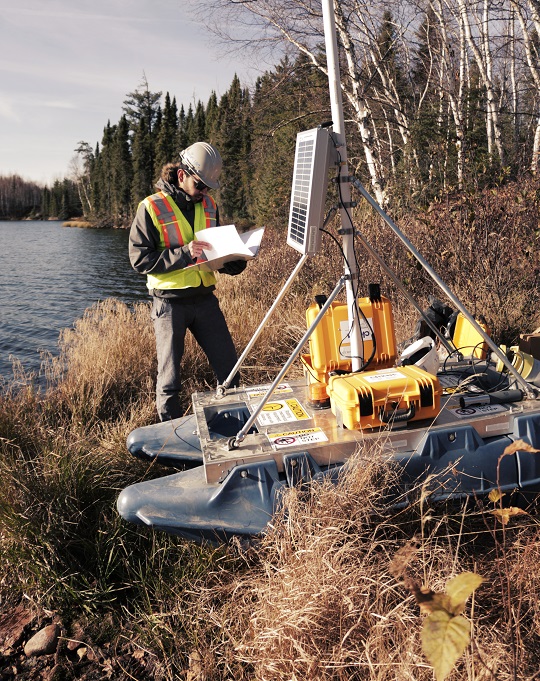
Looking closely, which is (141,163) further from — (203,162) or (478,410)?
(478,410)

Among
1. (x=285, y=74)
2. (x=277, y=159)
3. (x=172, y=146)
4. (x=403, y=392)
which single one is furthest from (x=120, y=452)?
(x=172, y=146)

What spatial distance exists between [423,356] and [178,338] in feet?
5.07

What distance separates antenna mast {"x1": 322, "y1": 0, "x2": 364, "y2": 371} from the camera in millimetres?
3031

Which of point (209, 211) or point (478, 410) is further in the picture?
point (209, 211)

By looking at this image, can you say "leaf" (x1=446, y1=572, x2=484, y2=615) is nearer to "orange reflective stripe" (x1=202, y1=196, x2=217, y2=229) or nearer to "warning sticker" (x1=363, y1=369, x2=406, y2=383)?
"warning sticker" (x1=363, y1=369, x2=406, y2=383)

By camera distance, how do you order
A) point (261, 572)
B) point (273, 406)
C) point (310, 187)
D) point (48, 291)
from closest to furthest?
point (261, 572), point (310, 187), point (273, 406), point (48, 291)

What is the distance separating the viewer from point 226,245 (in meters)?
3.52

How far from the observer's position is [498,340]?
17.1ft

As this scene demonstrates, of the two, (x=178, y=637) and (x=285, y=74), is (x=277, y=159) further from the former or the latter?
(x=178, y=637)

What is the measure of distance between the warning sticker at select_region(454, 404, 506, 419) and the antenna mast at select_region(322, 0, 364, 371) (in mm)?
586

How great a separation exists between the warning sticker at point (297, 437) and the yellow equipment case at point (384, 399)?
0.47 feet

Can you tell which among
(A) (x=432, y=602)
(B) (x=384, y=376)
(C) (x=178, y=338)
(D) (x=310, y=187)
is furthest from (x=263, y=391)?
(A) (x=432, y=602)

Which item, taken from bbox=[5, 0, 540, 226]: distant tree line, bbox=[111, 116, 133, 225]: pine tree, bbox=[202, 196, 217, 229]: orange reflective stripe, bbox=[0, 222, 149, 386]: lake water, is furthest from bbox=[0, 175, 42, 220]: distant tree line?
bbox=[202, 196, 217, 229]: orange reflective stripe

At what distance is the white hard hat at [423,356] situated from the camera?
3.31m
